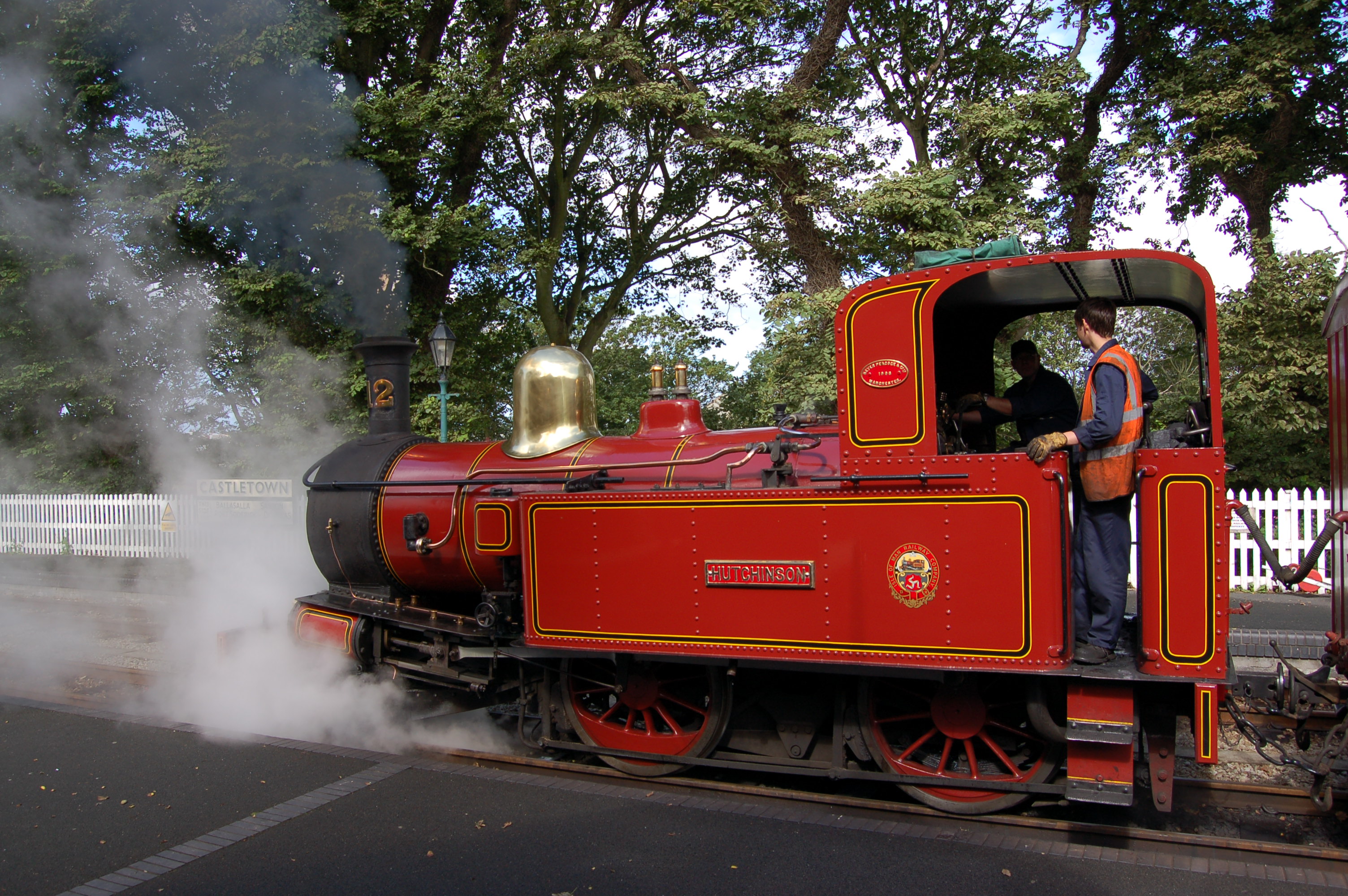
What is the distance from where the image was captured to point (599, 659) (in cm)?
519

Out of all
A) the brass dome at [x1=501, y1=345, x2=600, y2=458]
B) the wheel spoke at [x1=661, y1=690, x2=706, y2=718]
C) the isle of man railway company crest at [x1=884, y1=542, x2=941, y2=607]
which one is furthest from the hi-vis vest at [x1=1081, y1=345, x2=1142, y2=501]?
the brass dome at [x1=501, y1=345, x2=600, y2=458]

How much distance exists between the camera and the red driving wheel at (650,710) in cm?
471

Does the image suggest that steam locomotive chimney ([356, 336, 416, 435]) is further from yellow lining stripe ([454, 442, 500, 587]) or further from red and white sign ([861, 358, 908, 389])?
red and white sign ([861, 358, 908, 389])

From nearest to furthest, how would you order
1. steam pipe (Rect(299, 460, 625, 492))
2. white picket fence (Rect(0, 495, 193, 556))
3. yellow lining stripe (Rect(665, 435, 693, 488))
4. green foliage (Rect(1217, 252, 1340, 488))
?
yellow lining stripe (Rect(665, 435, 693, 488)), steam pipe (Rect(299, 460, 625, 492)), green foliage (Rect(1217, 252, 1340, 488)), white picket fence (Rect(0, 495, 193, 556))

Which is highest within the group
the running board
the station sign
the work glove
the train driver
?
the train driver

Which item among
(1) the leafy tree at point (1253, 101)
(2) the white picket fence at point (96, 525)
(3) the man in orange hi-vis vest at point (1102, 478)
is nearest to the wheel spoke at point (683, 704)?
(3) the man in orange hi-vis vest at point (1102, 478)

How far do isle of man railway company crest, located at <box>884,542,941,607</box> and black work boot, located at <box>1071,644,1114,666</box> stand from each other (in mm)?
646

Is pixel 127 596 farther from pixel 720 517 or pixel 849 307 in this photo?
pixel 849 307

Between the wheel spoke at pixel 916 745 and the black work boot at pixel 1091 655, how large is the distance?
89 cm

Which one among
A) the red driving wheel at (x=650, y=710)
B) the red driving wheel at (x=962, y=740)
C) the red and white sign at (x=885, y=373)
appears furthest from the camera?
the red driving wheel at (x=650, y=710)

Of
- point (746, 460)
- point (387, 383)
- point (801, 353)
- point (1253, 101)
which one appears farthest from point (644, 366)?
point (746, 460)

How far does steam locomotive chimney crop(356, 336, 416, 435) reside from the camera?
641 cm

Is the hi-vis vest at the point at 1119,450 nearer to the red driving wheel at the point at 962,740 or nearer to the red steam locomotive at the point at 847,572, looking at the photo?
the red steam locomotive at the point at 847,572

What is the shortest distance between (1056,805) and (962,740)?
538 millimetres
